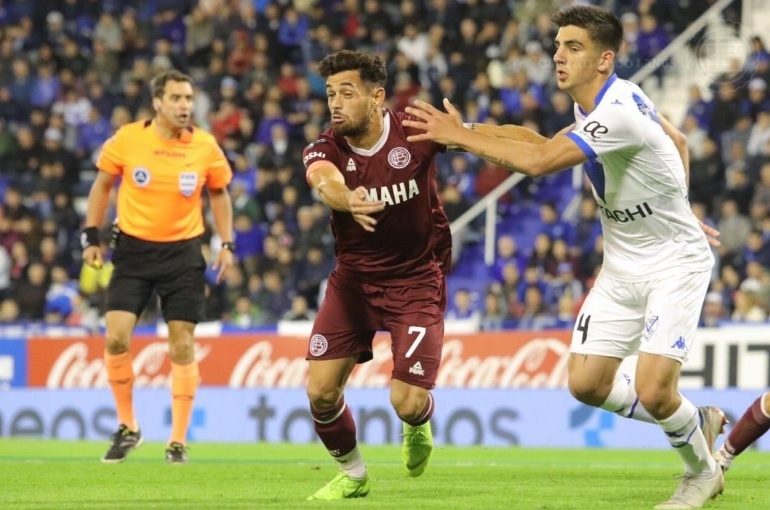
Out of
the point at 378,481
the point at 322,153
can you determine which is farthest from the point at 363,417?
the point at 322,153

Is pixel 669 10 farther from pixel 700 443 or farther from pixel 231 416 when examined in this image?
pixel 700 443

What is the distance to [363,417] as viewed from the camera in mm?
16188

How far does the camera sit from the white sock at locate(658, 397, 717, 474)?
304 inches

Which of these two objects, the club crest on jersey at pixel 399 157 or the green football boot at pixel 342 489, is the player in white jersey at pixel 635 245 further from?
the green football boot at pixel 342 489

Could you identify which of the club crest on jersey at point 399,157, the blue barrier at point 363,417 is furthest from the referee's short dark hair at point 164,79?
the blue barrier at point 363,417

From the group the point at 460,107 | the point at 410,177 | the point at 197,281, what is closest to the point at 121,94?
the point at 460,107

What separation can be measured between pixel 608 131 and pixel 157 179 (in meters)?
4.86

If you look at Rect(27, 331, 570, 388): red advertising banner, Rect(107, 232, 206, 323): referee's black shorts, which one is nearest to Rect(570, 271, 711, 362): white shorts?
Rect(107, 232, 206, 323): referee's black shorts

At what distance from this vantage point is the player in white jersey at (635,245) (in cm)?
762

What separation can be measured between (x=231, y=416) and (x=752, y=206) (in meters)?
6.88

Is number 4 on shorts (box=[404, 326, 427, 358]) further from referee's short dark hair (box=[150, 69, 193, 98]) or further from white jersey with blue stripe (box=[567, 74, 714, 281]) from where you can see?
referee's short dark hair (box=[150, 69, 193, 98])

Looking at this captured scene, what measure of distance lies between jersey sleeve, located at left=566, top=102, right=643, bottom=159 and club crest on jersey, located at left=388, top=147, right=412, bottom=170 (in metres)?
1.15

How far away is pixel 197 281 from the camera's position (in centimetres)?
1131

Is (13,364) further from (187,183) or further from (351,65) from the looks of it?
(351,65)
